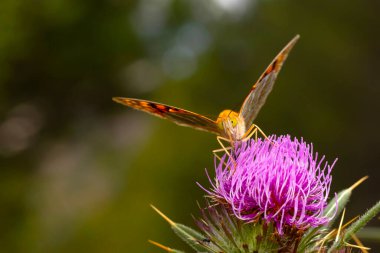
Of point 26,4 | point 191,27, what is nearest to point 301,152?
point 26,4

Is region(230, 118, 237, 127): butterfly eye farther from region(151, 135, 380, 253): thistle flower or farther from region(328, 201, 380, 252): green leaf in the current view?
region(328, 201, 380, 252): green leaf

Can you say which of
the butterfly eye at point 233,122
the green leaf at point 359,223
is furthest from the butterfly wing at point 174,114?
the green leaf at point 359,223

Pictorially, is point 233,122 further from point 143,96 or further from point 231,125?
point 143,96

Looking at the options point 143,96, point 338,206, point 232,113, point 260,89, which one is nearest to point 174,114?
point 232,113

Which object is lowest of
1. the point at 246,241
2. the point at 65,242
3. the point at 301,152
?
the point at 65,242

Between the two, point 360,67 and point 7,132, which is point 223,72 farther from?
point 7,132
